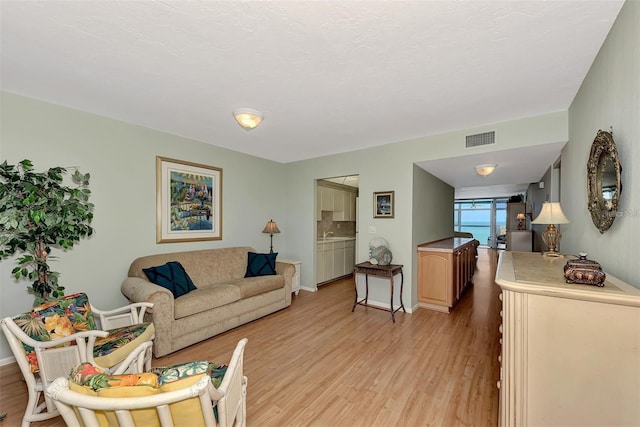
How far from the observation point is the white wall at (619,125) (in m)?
1.30

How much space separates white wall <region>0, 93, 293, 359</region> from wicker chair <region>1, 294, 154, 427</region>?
1011mm

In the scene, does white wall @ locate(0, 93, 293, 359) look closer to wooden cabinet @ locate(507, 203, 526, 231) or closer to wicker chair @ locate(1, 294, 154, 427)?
wicker chair @ locate(1, 294, 154, 427)

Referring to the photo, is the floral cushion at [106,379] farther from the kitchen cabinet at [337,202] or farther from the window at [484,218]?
the window at [484,218]

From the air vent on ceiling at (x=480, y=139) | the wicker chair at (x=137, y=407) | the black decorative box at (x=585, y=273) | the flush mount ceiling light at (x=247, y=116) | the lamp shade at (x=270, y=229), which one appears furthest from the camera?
the lamp shade at (x=270, y=229)

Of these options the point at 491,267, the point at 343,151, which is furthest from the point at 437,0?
the point at 491,267

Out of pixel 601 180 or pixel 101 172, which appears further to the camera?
pixel 101 172

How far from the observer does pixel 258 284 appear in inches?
140

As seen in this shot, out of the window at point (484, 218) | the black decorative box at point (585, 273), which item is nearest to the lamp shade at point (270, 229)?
the black decorative box at point (585, 273)

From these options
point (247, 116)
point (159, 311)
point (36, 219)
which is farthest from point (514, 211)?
point (36, 219)

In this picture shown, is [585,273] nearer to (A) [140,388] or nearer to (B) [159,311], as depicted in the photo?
(A) [140,388]

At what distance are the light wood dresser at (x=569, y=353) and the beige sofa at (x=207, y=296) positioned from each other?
2.76 metres

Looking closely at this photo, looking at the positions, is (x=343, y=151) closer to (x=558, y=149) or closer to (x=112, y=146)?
(x=558, y=149)

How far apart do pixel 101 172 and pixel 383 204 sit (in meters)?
3.67

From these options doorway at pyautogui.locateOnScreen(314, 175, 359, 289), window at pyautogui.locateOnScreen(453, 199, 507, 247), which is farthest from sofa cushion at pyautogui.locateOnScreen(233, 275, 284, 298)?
window at pyautogui.locateOnScreen(453, 199, 507, 247)
